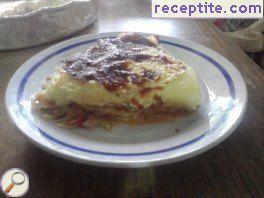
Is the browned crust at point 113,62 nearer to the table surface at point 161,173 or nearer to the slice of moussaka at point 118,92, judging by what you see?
the slice of moussaka at point 118,92

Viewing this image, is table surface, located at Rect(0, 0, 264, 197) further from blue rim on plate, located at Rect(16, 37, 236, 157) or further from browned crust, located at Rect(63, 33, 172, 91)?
browned crust, located at Rect(63, 33, 172, 91)

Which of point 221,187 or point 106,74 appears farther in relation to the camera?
point 106,74

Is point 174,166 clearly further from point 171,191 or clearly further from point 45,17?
point 45,17

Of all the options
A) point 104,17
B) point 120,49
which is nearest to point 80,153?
point 120,49

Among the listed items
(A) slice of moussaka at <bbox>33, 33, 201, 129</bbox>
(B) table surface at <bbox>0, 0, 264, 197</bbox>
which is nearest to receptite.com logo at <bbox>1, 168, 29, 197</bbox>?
(B) table surface at <bbox>0, 0, 264, 197</bbox>

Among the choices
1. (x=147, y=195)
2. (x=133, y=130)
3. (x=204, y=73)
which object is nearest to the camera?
(x=147, y=195)

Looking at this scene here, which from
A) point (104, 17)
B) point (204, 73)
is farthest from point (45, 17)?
point (204, 73)

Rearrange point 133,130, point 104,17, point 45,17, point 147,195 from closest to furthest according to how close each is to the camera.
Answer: point 147,195
point 133,130
point 45,17
point 104,17
